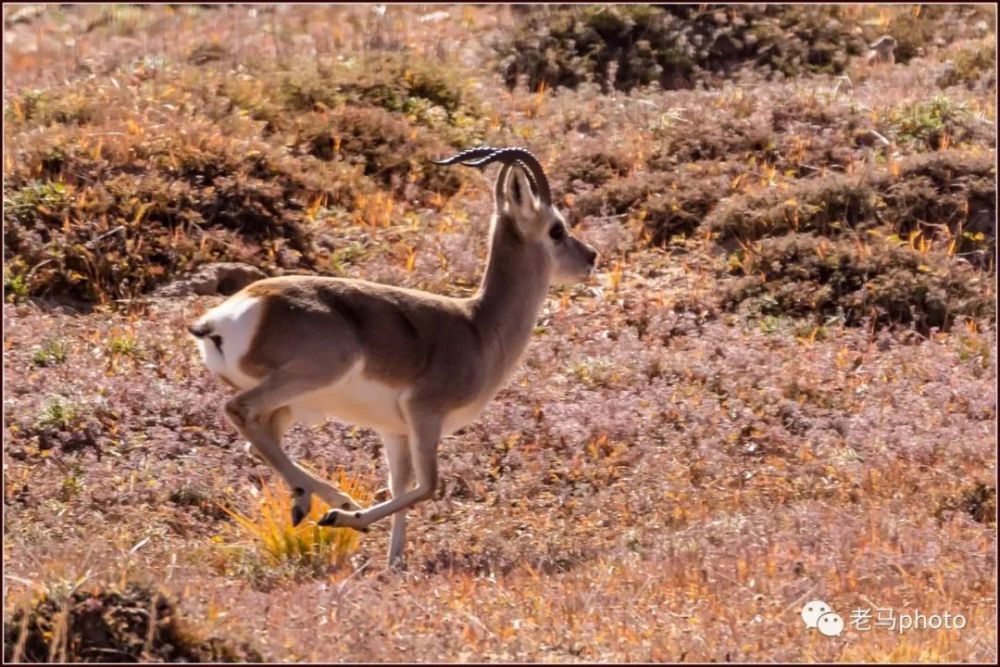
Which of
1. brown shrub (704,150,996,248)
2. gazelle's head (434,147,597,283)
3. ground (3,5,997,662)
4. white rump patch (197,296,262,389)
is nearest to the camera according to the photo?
ground (3,5,997,662)

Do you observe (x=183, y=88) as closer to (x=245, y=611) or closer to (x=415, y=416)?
(x=415, y=416)

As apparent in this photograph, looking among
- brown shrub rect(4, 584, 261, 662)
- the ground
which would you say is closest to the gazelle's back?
the ground

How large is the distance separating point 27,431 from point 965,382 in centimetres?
618

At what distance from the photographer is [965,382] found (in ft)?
39.5

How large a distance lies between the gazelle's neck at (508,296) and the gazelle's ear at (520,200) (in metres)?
0.08

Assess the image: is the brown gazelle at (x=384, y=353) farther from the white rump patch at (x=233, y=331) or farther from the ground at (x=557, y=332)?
the ground at (x=557, y=332)

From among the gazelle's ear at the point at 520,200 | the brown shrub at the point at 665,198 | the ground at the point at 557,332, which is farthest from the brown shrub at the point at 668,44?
the gazelle's ear at the point at 520,200

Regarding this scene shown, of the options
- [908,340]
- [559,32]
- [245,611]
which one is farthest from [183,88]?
[245,611]

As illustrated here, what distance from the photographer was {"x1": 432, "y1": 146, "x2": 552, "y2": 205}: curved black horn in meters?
9.55

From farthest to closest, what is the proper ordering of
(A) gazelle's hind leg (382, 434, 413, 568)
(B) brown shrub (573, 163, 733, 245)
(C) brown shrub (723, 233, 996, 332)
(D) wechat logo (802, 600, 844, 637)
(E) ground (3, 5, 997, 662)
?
1. (B) brown shrub (573, 163, 733, 245)
2. (C) brown shrub (723, 233, 996, 332)
3. (A) gazelle's hind leg (382, 434, 413, 568)
4. (E) ground (3, 5, 997, 662)
5. (D) wechat logo (802, 600, 844, 637)

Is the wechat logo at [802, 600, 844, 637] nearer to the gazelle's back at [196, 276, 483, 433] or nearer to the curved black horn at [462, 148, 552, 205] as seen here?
the gazelle's back at [196, 276, 483, 433]

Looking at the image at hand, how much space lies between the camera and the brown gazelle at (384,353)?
880 cm

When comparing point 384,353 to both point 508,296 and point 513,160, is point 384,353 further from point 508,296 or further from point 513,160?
point 513,160

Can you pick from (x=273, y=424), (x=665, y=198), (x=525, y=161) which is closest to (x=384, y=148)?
(x=665, y=198)
